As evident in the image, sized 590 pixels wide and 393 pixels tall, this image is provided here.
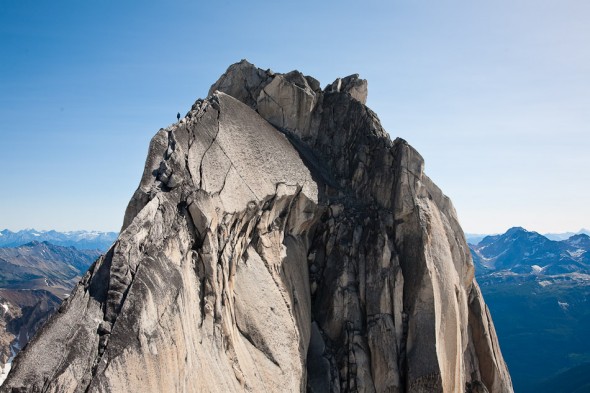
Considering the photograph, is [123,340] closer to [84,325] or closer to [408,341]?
[84,325]

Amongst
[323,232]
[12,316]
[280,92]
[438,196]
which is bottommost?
[12,316]

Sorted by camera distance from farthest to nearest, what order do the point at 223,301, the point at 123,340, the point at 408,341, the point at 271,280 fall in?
1. the point at 408,341
2. the point at 271,280
3. the point at 223,301
4. the point at 123,340

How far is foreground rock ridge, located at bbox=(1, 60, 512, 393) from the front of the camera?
591 inches

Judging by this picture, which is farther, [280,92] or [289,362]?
[280,92]

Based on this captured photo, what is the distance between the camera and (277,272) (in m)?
24.8

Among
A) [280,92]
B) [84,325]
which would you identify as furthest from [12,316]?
[84,325]

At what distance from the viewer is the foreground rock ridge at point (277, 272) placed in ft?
49.2

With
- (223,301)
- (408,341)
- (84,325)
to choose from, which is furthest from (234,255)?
(408,341)

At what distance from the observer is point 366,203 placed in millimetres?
29828

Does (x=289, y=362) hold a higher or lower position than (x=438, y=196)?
lower

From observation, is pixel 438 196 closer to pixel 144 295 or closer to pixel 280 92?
pixel 280 92

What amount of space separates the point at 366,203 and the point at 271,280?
8605mm

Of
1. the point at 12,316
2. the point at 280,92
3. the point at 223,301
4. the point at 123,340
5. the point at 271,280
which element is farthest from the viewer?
the point at 12,316

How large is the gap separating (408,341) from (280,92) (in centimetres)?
1649
